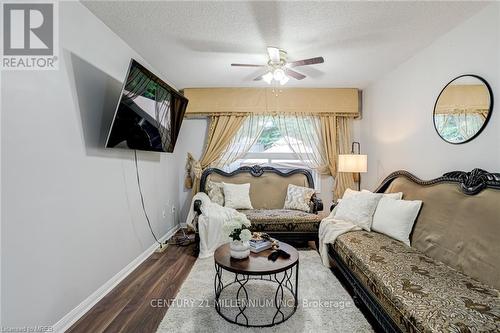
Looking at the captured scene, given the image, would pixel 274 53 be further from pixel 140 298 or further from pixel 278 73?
pixel 140 298

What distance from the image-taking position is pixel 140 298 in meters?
2.24

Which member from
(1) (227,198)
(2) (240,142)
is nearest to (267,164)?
(2) (240,142)

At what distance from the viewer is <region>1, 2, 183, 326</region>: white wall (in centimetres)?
149

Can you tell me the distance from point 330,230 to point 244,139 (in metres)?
2.38

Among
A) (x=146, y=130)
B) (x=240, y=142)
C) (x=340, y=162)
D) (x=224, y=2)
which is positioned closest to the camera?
(x=224, y=2)

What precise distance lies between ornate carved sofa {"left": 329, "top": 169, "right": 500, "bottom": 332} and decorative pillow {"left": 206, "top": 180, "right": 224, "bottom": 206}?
6.22 ft

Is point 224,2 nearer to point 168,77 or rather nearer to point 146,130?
point 146,130

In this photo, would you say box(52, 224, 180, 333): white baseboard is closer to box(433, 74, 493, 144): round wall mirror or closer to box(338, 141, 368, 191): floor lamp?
box(338, 141, 368, 191): floor lamp

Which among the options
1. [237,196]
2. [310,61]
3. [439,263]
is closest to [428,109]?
[310,61]

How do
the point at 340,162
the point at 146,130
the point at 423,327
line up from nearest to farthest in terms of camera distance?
the point at 423,327
the point at 146,130
the point at 340,162

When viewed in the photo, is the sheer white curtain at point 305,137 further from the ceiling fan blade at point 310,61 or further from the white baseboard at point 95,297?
the white baseboard at point 95,297

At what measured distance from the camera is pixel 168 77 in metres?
3.82

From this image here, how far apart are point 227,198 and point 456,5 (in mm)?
3359

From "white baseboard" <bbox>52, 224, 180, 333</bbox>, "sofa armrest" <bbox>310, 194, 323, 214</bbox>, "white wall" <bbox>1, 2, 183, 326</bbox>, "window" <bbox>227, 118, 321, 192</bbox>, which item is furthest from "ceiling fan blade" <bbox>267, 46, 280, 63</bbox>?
"white baseboard" <bbox>52, 224, 180, 333</bbox>
